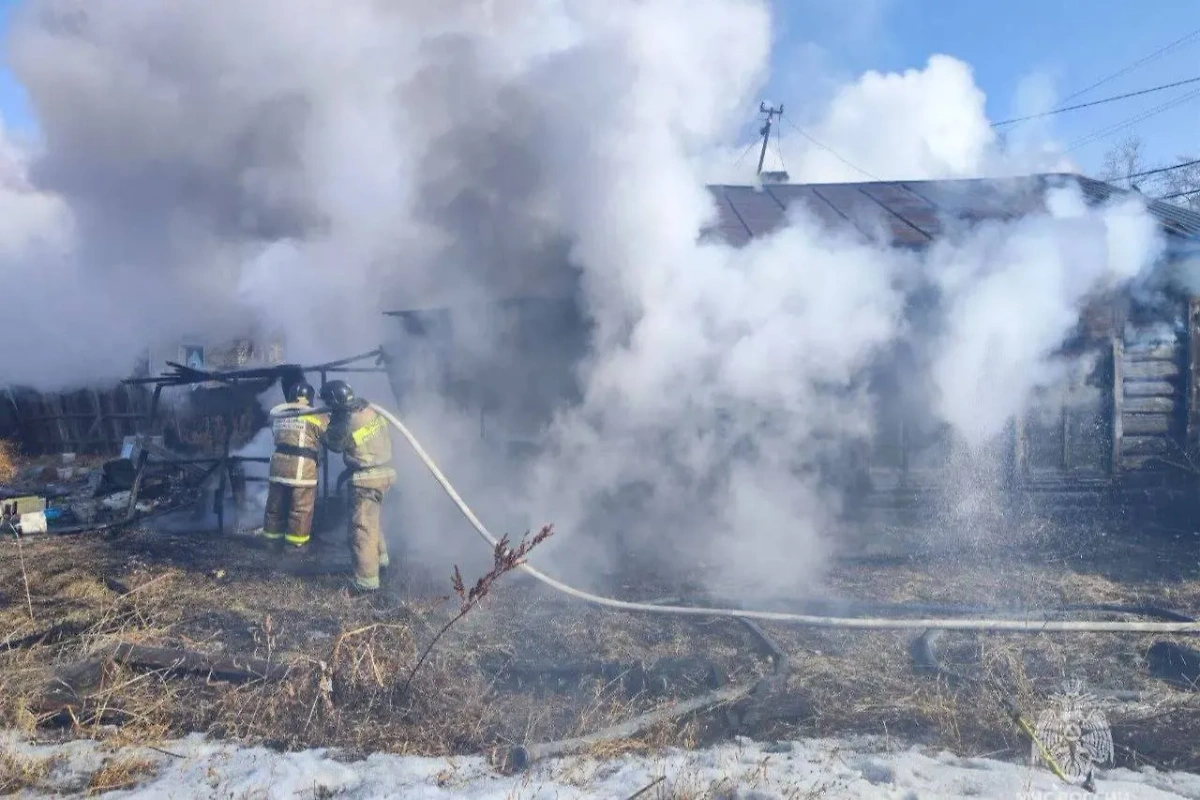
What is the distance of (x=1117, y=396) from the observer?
8570 mm

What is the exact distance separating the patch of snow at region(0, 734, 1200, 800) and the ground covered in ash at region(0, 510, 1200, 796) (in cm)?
11

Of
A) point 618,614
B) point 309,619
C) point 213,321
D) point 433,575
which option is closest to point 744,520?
point 618,614

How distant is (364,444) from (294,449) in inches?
43.3

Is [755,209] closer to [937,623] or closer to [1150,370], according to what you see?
[1150,370]

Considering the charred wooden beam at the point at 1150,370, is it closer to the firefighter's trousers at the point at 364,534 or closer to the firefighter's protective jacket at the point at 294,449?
the firefighter's trousers at the point at 364,534

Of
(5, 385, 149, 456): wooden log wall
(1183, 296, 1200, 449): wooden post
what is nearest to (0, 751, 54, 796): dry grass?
(1183, 296, 1200, 449): wooden post

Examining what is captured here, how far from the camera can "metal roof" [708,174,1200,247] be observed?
29.7 ft

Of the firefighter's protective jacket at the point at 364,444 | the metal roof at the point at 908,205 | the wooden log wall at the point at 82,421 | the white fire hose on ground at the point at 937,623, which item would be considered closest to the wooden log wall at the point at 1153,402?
the metal roof at the point at 908,205

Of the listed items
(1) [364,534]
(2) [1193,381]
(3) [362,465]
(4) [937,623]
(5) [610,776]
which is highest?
(2) [1193,381]

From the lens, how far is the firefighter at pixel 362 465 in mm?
6273

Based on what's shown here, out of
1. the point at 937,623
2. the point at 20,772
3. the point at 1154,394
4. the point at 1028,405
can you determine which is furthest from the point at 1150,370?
the point at 20,772

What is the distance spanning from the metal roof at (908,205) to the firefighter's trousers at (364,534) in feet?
14.5

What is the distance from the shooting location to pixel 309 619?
554 cm

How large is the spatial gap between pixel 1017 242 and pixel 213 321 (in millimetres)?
8633
